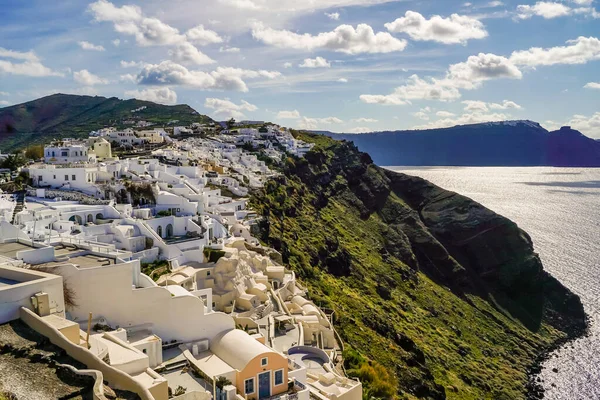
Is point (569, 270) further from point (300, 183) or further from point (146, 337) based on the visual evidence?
point (146, 337)

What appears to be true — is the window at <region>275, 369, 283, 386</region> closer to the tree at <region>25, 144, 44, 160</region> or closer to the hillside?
the hillside

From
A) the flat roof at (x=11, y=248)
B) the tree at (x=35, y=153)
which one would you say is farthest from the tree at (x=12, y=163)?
the flat roof at (x=11, y=248)

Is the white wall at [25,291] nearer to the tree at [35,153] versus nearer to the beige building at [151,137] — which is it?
the tree at [35,153]

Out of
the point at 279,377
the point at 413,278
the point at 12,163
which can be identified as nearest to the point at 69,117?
the point at 12,163

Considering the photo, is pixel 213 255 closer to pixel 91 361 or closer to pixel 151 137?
pixel 91 361

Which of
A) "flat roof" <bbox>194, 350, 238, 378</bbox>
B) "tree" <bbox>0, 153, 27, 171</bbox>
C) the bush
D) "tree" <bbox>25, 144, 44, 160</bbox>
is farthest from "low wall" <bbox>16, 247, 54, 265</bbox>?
"tree" <bbox>25, 144, 44, 160</bbox>
